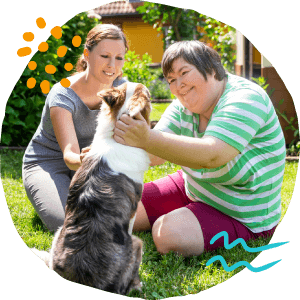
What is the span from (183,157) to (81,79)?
91 cm

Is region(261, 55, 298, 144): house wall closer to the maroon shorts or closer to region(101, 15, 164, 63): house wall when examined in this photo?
region(101, 15, 164, 63): house wall

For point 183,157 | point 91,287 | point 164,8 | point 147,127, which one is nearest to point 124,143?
point 147,127

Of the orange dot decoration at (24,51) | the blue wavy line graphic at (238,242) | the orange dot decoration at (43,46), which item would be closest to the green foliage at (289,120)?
the blue wavy line graphic at (238,242)

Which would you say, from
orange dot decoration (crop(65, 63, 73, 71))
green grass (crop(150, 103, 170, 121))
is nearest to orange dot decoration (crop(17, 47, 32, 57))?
orange dot decoration (crop(65, 63, 73, 71))

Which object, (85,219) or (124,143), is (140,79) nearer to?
(124,143)

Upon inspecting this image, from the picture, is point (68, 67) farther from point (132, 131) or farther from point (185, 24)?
point (185, 24)

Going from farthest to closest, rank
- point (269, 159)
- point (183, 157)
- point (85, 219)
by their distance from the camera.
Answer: point (269, 159) < point (183, 157) < point (85, 219)

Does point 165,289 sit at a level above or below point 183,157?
below

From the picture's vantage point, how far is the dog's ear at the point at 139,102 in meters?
2.08

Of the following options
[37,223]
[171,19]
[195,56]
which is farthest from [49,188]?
[171,19]

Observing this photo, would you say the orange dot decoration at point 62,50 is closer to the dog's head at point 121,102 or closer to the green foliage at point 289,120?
the dog's head at point 121,102

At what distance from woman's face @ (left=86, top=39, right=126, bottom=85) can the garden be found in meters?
0.26

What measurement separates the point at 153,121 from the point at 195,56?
0.70 m

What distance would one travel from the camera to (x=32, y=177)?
2.78 meters
